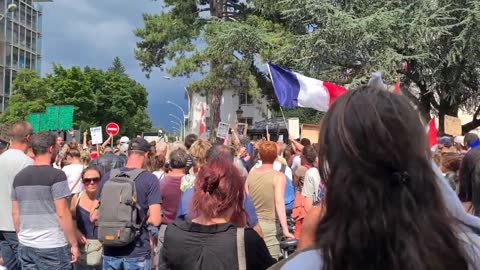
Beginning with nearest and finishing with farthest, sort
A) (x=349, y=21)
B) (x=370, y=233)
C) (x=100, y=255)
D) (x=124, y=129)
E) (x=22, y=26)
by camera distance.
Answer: (x=370, y=233) < (x=100, y=255) < (x=349, y=21) < (x=124, y=129) < (x=22, y=26)

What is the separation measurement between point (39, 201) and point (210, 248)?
2.50 meters

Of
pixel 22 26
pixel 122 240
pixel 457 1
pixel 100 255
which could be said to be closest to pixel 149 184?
pixel 122 240

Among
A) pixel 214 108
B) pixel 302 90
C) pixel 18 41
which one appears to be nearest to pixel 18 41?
pixel 18 41

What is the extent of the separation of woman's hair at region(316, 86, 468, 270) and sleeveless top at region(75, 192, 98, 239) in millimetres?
4721

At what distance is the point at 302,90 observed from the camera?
24.7 feet

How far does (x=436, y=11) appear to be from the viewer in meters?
22.6

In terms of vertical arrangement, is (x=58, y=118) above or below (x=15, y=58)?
below

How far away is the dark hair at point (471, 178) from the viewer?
3313mm

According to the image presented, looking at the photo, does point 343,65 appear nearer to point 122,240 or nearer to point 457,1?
point 457,1

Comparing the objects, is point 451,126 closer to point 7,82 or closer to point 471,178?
point 471,178

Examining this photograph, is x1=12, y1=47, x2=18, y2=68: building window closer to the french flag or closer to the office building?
the office building

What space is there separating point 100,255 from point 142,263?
0.87 metres

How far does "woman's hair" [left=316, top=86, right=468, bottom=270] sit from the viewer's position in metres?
1.40

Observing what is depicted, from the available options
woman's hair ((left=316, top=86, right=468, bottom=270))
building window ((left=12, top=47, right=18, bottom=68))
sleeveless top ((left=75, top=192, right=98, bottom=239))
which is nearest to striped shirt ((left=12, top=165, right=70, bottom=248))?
sleeveless top ((left=75, top=192, right=98, bottom=239))
